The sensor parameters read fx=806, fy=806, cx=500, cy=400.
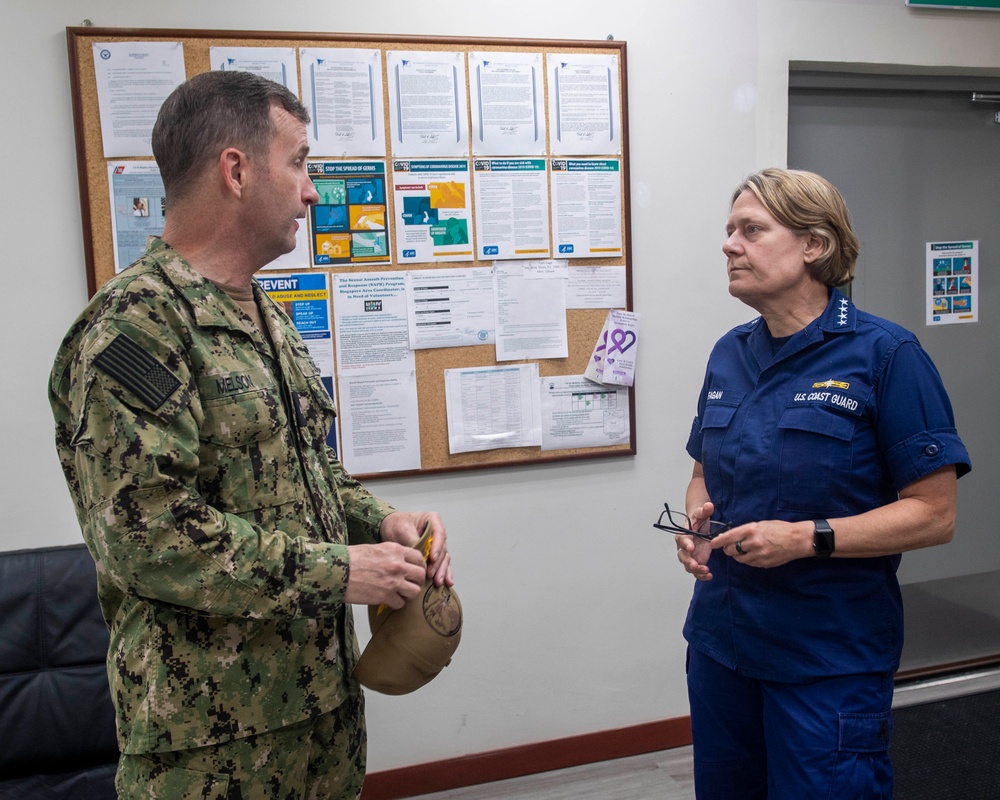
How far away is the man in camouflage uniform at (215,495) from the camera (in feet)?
3.39

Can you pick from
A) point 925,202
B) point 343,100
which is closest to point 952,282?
point 925,202

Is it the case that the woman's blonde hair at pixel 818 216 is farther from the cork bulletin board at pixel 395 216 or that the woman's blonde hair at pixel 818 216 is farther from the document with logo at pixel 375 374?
the document with logo at pixel 375 374

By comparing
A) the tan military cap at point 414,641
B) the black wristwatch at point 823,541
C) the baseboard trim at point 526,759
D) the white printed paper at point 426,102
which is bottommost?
the baseboard trim at point 526,759

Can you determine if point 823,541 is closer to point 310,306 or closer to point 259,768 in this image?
point 259,768

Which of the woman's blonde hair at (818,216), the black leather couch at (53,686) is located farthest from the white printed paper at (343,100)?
the black leather couch at (53,686)

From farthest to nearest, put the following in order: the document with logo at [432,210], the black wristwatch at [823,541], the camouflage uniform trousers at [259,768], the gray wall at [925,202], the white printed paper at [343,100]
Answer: the gray wall at [925,202], the document with logo at [432,210], the white printed paper at [343,100], the black wristwatch at [823,541], the camouflage uniform trousers at [259,768]

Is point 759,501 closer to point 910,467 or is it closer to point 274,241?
point 910,467

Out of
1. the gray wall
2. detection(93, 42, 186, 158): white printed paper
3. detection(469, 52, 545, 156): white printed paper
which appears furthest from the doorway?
detection(93, 42, 186, 158): white printed paper

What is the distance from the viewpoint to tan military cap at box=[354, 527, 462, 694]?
1.24 metres

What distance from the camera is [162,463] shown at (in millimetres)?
1031

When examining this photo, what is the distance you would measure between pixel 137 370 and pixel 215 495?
217 mm

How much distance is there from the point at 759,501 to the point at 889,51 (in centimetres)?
187

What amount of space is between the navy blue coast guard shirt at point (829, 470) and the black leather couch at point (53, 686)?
1.32 meters

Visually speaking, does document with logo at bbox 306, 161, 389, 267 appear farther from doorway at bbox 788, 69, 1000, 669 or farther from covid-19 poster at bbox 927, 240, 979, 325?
covid-19 poster at bbox 927, 240, 979, 325
